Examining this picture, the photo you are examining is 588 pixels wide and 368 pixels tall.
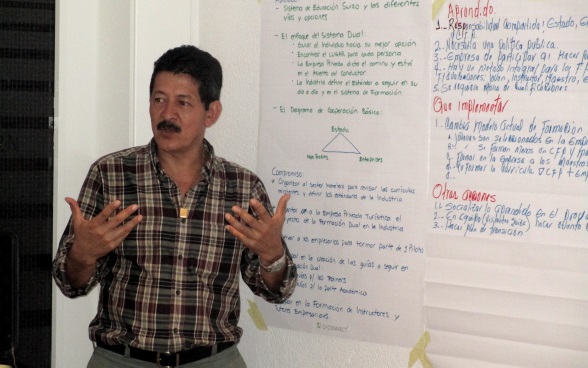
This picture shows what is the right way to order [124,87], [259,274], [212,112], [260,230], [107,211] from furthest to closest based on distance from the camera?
[124,87], [212,112], [259,274], [260,230], [107,211]

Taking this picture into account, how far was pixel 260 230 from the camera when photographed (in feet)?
6.87

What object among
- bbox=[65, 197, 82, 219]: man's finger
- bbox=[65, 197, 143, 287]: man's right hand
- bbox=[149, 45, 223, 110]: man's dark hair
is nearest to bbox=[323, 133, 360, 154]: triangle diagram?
bbox=[149, 45, 223, 110]: man's dark hair

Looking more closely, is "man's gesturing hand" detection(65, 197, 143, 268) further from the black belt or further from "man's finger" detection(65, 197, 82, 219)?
the black belt

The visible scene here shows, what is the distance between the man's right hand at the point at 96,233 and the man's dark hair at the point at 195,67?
18.1 inches

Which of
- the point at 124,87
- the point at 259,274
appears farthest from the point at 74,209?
the point at 124,87

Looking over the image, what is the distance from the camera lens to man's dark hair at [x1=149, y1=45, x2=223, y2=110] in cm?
230

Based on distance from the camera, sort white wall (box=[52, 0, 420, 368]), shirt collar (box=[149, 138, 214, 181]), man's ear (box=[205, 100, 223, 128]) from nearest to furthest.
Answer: shirt collar (box=[149, 138, 214, 181]) < man's ear (box=[205, 100, 223, 128]) < white wall (box=[52, 0, 420, 368])

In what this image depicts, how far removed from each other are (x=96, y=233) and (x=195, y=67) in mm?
606

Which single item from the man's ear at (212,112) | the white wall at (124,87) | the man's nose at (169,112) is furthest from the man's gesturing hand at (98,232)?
the white wall at (124,87)

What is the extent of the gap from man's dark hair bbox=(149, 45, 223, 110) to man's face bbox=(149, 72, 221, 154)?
0.02 m

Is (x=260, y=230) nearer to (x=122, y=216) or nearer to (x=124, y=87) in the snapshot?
(x=122, y=216)

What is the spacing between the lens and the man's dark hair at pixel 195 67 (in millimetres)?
2303

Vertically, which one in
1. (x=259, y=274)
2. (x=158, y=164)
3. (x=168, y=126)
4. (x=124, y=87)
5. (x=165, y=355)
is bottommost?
(x=165, y=355)

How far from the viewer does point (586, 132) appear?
204 cm
